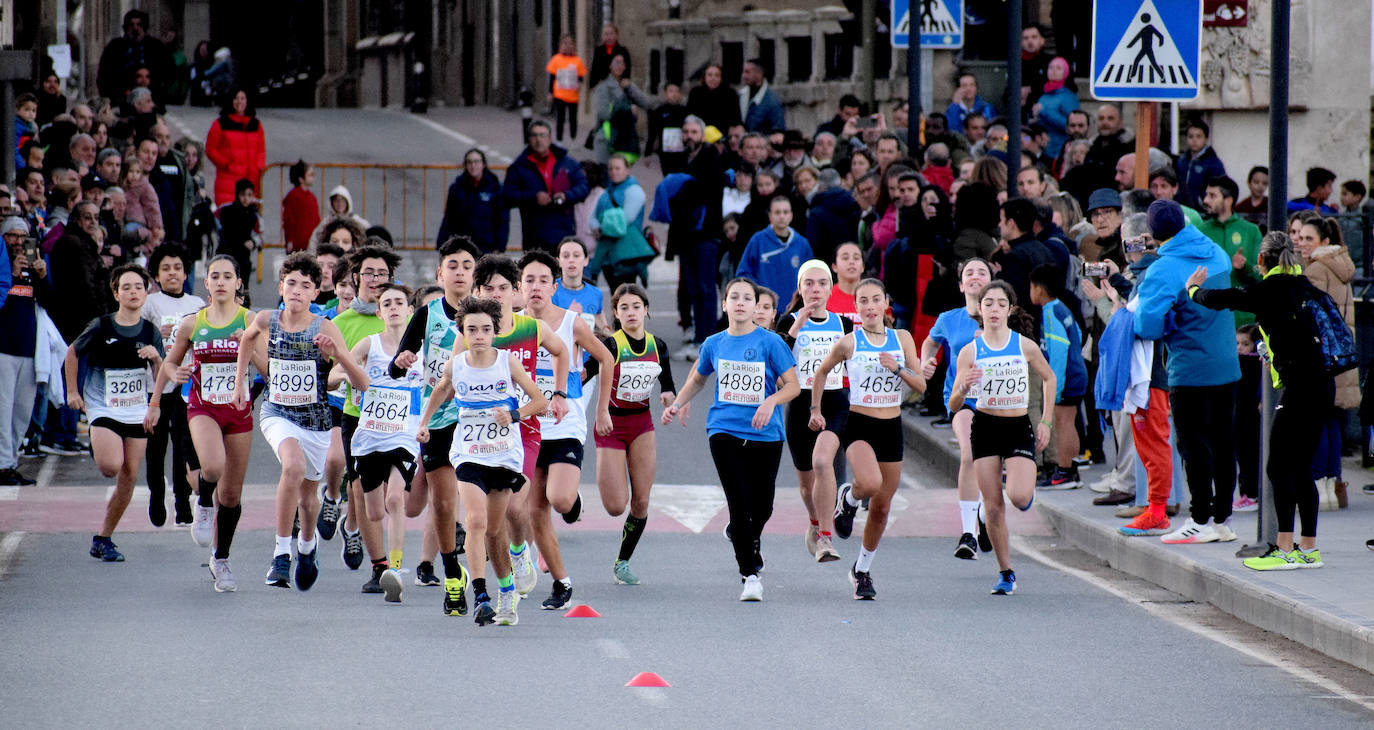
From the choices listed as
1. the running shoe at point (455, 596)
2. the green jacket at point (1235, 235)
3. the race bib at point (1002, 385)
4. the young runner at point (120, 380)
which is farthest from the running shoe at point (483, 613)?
the green jacket at point (1235, 235)

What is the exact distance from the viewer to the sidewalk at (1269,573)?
10023 mm

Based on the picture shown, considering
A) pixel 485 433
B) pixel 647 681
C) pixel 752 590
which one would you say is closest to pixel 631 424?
pixel 752 590

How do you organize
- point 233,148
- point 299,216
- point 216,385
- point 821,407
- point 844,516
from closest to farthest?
point 216,385, point 821,407, point 844,516, point 299,216, point 233,148

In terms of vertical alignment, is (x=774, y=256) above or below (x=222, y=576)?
above

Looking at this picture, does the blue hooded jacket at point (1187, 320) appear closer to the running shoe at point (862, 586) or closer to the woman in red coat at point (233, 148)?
the running shoe at point (862, 586)

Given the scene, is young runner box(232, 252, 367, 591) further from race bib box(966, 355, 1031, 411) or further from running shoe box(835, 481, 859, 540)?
running shoe box(835, 481, 859, 540)

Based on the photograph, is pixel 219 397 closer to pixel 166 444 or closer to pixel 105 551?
pixel 105 551

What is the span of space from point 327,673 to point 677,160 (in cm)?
1842

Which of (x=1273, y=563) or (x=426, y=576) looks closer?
(x=1273, y=563)

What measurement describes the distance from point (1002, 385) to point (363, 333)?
3.52 meters

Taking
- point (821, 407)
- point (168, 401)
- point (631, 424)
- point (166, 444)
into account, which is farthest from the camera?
point (168, 401)

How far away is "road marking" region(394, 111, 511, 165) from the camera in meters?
36.8

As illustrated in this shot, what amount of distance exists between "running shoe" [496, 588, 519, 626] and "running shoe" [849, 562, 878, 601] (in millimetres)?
1925

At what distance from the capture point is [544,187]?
2217cm
